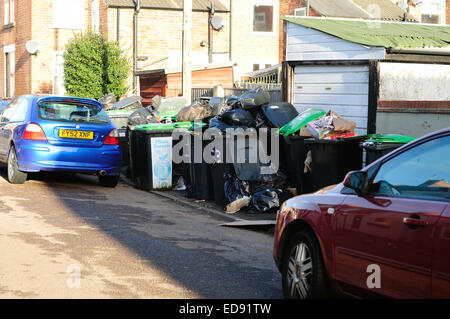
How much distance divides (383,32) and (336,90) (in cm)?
170

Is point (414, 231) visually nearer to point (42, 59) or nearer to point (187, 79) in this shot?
point (187, 79)

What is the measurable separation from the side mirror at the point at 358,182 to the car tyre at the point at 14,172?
890 cm

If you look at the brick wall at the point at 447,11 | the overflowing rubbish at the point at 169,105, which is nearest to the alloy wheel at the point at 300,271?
the overflowing rubbish at the point at 169,105

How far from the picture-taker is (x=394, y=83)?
40.7 ft

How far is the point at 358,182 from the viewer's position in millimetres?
5082

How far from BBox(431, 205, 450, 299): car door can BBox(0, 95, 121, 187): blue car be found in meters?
9.39

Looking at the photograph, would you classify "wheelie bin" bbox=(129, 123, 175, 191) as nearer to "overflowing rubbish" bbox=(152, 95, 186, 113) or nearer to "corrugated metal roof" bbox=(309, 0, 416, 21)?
"overflowing rubbish" bbox=(152, 95, 186, 113)

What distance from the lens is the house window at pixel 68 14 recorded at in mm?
32125

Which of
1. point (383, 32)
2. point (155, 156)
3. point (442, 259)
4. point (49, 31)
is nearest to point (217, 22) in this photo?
point (49, 31)

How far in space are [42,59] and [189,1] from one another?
→ 17.0m

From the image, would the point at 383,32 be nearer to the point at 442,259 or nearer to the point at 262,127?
the point at 262,127

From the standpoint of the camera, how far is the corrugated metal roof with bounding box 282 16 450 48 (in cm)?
1285

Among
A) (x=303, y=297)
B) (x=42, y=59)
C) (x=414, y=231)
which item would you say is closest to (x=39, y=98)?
(x=303, y=297)

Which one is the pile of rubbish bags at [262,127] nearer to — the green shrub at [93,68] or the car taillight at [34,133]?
the car taillight at [34,133]
